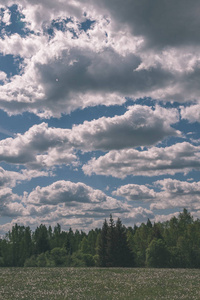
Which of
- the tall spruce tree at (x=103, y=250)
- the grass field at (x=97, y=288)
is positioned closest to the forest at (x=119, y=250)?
the tall spruce tree at (x=103, y=250)

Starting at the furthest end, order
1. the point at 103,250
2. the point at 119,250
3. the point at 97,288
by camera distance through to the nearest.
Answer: the point at 103,250, the point at 119,250, the point at 97,288

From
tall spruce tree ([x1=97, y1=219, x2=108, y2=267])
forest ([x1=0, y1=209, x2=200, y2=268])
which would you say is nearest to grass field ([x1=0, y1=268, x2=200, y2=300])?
forest ([x1=0, y1=209, x2=200, y2=268])

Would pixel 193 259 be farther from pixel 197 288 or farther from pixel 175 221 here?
pixel 197 288

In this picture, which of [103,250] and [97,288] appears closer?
[97,288]

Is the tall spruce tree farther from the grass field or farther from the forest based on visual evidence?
the grass field

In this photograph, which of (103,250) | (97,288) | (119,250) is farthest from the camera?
(103,250)

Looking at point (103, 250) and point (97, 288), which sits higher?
point (97, 288)

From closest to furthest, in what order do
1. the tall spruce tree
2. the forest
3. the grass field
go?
1. the grass field
2. the forest
3. the tall spruce tree

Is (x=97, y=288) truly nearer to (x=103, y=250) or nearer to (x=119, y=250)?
(x=119, y=250)

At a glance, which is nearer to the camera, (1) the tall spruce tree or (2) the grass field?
(2) the grass field

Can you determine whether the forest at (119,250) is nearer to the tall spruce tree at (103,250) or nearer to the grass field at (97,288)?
the tall spruce tree at (103,250)

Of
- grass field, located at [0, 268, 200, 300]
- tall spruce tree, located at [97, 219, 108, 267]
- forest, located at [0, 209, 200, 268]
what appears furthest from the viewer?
tall spruce tree, located at [97, 219, 108, 267]

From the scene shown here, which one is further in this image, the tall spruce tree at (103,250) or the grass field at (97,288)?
the tall spruce tree at (103,250)

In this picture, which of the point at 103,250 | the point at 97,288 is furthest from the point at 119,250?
the point at 97,288
